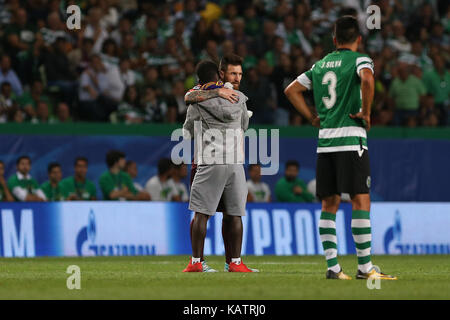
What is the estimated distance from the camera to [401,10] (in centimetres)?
2558

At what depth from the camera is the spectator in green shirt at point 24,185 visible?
682 inches

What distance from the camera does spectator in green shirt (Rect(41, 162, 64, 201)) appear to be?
17.6 meters

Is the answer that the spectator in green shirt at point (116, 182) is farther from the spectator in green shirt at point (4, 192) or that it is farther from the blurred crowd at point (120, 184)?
the spectator in green shirt at point (4, 192)

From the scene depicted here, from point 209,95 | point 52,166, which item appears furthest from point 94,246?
point 209,95

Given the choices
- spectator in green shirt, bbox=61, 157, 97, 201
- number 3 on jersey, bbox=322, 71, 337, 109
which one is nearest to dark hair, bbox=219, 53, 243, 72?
number 3 on jersey, bbox=322, 71, 337, 109

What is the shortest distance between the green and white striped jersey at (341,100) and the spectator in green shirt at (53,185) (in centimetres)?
888

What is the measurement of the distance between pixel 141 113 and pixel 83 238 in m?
3.90

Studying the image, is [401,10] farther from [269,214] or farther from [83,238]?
[83,238]

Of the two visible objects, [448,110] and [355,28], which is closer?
[355,28]

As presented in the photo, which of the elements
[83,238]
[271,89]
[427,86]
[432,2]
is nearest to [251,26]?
[271,89]

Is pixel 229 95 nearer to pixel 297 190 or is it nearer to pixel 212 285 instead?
pixel 212 285

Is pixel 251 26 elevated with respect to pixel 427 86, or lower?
elevated

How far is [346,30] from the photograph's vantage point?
949cm

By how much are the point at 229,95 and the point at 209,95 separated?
0.70 feet
